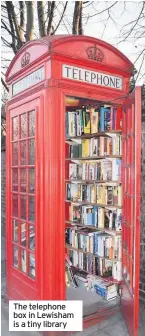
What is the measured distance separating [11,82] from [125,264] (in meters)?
2.63

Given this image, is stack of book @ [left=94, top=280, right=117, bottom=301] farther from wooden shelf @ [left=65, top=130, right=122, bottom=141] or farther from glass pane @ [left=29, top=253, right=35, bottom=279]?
wooden shelf @ [left=65, top=130, right=122, bottom=141]

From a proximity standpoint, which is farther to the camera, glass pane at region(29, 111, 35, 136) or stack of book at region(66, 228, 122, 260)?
stack of book at region(66, 228, 122, 260)

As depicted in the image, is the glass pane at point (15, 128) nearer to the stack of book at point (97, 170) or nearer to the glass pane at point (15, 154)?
the glass pane at point (15, 154)

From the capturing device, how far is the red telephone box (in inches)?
110

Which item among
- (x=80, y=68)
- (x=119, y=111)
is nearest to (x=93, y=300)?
(x=119, y=111)

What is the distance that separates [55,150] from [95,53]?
1175mm

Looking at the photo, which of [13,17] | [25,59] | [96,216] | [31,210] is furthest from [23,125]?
[13,17]

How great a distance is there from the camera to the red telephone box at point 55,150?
2.80 meters

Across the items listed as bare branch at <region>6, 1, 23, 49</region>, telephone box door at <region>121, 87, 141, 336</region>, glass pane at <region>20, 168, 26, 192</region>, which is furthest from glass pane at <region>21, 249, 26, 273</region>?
→ bare branch at <region>6, 1, 23, 49</region>

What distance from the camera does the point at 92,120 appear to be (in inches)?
143

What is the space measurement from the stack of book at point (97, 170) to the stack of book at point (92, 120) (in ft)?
1.35

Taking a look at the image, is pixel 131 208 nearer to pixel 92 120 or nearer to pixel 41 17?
pixel 92 120

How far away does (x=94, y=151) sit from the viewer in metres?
3.66

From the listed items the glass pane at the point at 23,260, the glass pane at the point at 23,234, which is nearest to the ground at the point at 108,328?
the glass pane at the point at 23,260
